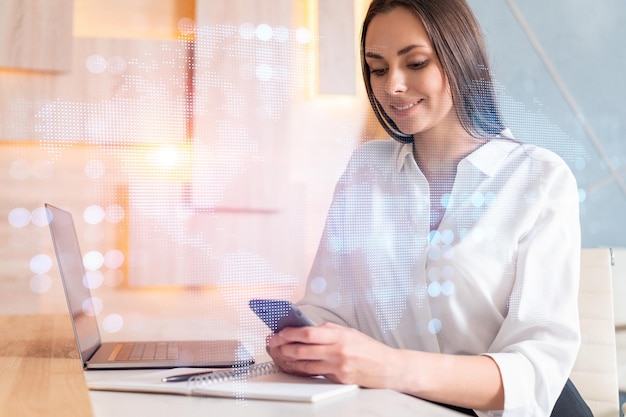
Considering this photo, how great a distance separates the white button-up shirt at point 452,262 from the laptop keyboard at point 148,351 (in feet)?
0.61

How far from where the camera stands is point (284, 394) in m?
0.53

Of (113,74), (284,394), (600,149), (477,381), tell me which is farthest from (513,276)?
(113,74)

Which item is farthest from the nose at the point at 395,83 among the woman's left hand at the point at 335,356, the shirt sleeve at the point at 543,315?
the woman's left hand at the point at 335,356

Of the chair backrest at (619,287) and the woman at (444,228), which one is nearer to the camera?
the woman at (444,228)

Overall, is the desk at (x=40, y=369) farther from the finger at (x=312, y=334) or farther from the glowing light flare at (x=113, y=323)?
the finger at (x=312, y=334)

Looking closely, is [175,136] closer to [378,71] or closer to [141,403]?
[378,71]

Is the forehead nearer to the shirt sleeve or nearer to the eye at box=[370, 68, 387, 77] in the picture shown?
the eye at box=[370, 68, 387, 77]

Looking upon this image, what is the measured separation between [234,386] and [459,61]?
23.0 inches

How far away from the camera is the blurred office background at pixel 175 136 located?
773 millimetres

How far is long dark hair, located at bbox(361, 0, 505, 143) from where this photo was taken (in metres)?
0.86

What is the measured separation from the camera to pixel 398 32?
847 mm

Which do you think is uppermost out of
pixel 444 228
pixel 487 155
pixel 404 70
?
pixel 404 70

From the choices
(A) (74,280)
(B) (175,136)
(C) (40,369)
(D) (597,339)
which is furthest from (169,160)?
(D) (597,339)

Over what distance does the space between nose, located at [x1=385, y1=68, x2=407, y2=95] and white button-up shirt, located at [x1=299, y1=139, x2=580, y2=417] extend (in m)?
0.07
